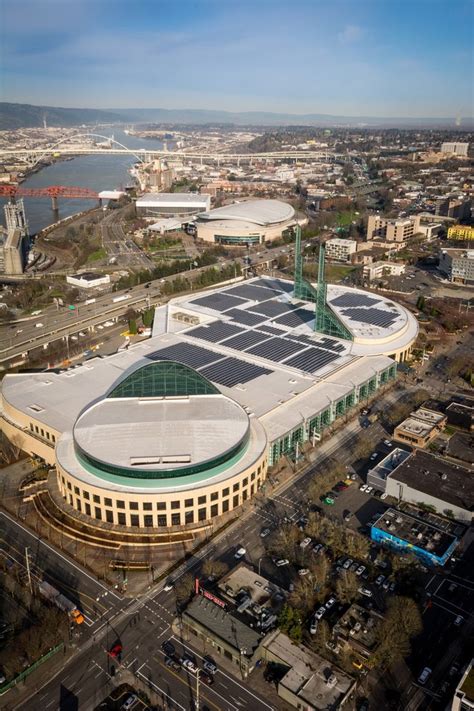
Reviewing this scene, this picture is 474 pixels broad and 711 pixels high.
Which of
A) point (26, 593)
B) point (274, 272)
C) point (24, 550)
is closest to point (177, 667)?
point (26, 593)

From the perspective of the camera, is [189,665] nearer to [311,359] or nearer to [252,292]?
[311,359]

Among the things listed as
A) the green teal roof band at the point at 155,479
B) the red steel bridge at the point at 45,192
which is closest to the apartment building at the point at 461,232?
the green teal roof band at the point at 155,479

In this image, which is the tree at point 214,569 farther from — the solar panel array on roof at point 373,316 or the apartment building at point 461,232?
the apartment building at point 461,232

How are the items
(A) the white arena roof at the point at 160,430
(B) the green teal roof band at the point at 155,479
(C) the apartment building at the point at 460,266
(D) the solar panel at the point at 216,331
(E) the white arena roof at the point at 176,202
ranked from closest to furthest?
(B) the green teal roof band at the point at 155,479 < (A) the white arena roof at the point at 160,430 < (D) the solar panel at the point at 216,331 < (C) the apartment building at the point at 460,266 < (E) the white arena roof at the point at 176,202

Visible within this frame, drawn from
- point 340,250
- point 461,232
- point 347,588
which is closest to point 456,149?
point 461,232

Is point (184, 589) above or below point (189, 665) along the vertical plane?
above

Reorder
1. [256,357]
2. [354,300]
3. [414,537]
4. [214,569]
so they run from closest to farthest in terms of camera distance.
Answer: [214,569]
[414,537]
[256,357]
[354,300]
